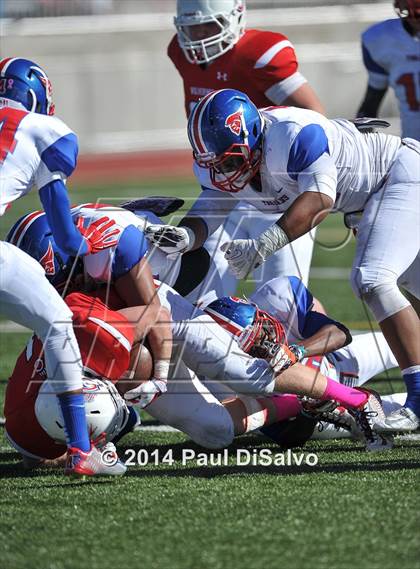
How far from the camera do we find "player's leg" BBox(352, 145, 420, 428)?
3.87m

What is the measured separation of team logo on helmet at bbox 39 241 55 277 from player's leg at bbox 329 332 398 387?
1215 millimetres

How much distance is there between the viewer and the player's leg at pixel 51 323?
3.23m

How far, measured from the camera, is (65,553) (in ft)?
8.74

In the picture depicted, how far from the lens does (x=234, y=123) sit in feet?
12.5

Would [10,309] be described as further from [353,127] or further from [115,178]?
[115,178]

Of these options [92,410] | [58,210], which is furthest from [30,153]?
[92,410]

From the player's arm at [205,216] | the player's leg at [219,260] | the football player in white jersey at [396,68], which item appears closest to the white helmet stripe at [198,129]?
the player's arm at [205,216]

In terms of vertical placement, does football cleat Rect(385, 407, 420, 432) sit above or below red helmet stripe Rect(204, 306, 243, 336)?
below

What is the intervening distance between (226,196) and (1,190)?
1.30m

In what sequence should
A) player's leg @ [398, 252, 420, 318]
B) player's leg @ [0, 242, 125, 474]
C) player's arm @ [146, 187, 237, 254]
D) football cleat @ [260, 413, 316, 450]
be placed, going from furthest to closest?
player's arm @ [146, 187, 237, 254], player's leg @ [398, 252, 420, 318], football cleat @ [260, 413, 316, 450], player's leg @ [0, 242, 125, 474]

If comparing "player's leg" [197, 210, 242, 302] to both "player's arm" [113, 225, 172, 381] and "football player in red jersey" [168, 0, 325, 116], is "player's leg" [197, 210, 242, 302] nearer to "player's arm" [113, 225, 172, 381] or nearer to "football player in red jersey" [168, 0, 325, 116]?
"football player in red jersey" [168, 0, 325, 116]

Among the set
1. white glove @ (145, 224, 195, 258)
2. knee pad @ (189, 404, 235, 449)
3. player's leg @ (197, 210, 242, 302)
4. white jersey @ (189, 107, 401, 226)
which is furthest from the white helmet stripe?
player's leg @ (197, 210, 242, 302)

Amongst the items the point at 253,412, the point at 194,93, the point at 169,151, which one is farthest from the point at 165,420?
the point at 169,151

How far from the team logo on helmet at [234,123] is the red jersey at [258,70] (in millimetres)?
1255
